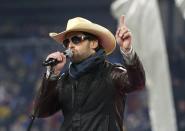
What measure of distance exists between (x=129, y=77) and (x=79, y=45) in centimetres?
39

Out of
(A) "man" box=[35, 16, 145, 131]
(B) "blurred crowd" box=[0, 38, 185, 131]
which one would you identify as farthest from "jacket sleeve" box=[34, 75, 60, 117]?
(B) "blurred crowd" box=[0, 38, 185, 131]

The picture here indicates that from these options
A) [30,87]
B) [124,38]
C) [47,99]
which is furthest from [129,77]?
[30,87]

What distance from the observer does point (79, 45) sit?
14.1ft

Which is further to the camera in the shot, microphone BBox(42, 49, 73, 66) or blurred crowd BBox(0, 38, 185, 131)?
blurred crowd BBox(0, 38, 185, 131)

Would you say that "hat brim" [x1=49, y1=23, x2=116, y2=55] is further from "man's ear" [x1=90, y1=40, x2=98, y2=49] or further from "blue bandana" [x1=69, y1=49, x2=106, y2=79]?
"blue bandana" [x1=69, y1=49, x2=106, y2=79]

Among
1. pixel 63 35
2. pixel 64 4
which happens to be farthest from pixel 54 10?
pixel 63 35

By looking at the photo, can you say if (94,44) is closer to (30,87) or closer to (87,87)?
(87,87)

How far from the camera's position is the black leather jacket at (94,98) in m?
4.23

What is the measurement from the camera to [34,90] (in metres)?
14.9

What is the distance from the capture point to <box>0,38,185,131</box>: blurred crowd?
1447 cm

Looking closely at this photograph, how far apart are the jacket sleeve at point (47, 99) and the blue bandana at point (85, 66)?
11 centimetres

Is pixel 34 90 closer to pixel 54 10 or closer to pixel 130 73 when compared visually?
pixel 54 10

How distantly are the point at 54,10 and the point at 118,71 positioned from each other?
11.5m

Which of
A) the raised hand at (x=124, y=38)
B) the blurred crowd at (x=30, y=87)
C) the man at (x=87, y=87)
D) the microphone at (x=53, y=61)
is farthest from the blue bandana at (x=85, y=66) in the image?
the blurred crowd at (x=30, y=87)
